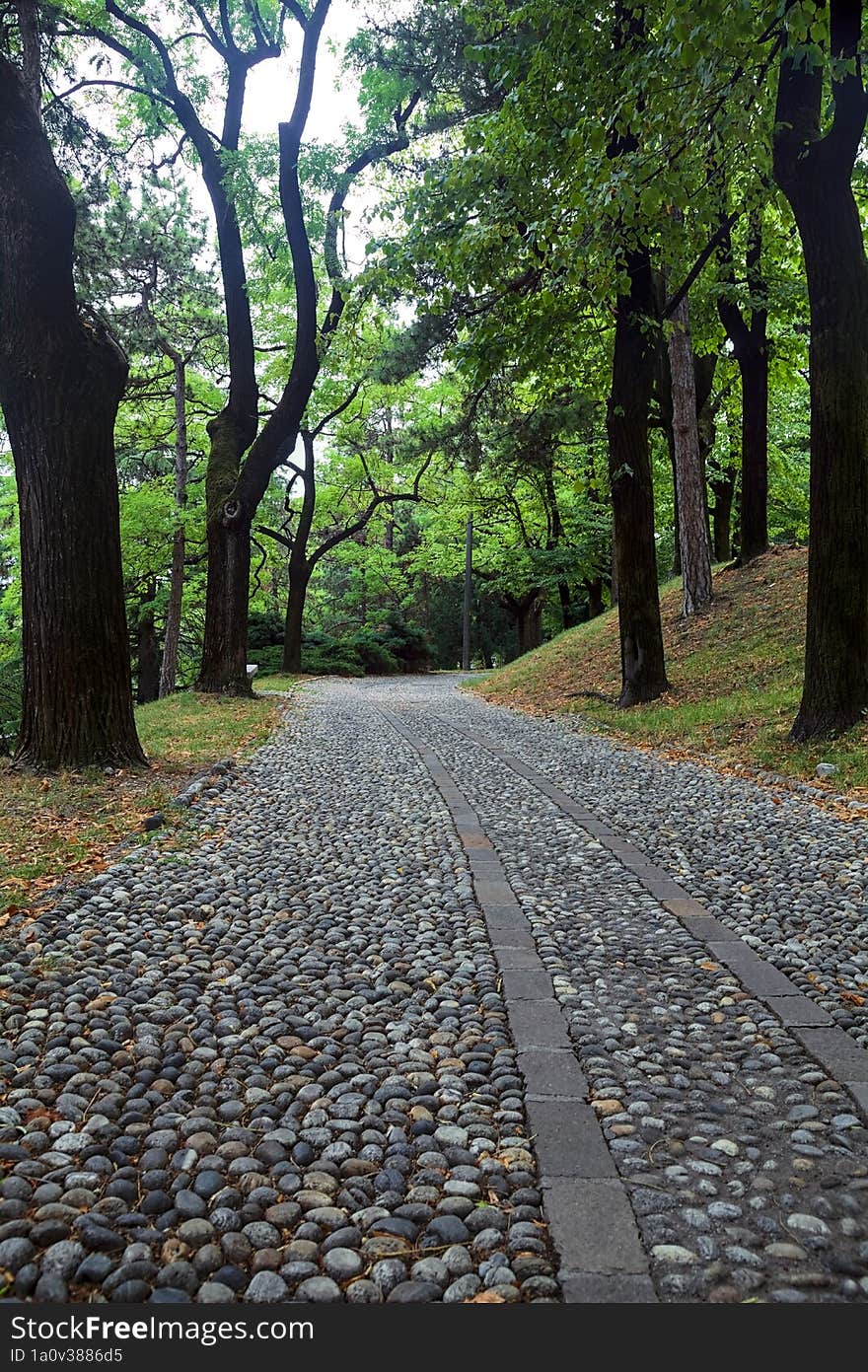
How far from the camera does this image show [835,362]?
7551mm

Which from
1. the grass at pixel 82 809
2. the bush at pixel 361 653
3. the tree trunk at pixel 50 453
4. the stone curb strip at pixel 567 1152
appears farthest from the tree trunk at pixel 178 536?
the stone curb strip at pixel 567 1152

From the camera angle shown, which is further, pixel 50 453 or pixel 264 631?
pixel 264 631

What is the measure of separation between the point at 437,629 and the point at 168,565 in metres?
17.4

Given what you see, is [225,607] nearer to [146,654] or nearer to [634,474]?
[634,474]

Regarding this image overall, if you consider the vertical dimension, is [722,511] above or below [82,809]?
above

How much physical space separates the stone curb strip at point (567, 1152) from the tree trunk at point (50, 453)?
4539mm

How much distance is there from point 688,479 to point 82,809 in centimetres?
1256

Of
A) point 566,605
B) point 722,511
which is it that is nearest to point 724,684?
point 722,511

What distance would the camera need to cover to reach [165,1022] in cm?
300

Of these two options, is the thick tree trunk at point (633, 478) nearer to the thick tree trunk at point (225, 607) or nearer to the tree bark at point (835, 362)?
the tree bark at point (835, 362)

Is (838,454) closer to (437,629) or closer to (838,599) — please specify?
(838,599)

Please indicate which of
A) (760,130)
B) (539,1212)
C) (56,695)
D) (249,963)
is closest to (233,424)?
(56,695)

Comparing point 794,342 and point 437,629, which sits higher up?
point 794,342

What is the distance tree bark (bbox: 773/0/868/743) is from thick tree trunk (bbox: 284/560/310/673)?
17.3 metres
